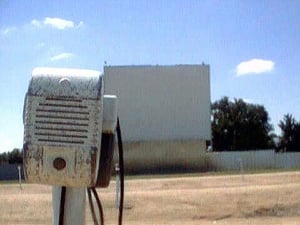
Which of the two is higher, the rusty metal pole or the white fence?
the white fence

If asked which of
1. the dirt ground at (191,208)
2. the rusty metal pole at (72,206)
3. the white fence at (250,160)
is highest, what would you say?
the white fence at (250,160)

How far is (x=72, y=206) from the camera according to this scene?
175cm

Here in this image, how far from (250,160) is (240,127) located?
1741cm

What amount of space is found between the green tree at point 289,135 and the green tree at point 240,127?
138 centimetres

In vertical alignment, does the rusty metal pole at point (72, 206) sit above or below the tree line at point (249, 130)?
below

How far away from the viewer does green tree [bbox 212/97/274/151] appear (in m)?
67.3

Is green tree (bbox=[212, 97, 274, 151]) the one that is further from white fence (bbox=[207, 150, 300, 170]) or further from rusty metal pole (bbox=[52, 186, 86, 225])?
rusty metal pole (bbox=[52, 186, 86, 225])

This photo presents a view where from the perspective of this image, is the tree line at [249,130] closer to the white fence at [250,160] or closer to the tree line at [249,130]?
the tree line at [249,130]

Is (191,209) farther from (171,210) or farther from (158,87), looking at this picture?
(158,87)

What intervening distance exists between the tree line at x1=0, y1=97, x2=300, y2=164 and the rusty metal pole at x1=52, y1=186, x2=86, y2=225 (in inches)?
2556

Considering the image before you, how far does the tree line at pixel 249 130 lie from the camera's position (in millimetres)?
67625

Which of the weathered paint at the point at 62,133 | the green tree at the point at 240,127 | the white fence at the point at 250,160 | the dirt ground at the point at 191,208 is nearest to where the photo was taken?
the weathered paint at the point at 62,133

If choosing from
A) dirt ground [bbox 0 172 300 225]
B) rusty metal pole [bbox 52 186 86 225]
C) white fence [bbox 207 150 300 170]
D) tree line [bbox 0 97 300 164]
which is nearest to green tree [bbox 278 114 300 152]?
tree line [bbox 0 97 300 164]

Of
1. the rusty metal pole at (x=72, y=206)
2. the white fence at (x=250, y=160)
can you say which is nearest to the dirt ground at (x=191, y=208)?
the rusty metal pole at (x=72, y=206)
